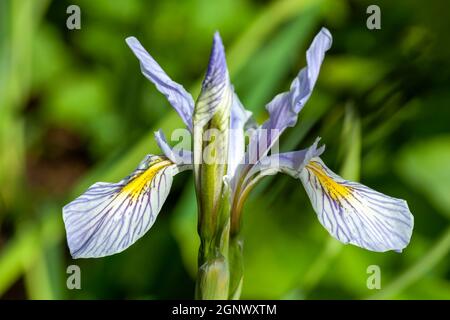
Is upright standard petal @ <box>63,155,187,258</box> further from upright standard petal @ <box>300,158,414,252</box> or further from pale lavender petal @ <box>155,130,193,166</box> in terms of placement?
upright standard petal @ <box>300,158,414,252</box>

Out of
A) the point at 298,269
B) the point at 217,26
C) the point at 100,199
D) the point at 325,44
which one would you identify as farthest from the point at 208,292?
the point at 217,26

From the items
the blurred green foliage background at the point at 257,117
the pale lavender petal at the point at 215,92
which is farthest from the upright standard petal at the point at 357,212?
the blurred green foliage background at the point at 257,117

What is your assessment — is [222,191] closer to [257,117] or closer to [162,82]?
[162,82]

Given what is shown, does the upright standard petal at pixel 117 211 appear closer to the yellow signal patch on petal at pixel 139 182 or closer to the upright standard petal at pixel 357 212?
the yellow signal patch on petal at pixel 139 182

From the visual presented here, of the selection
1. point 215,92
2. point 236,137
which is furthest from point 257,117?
point 215,92
